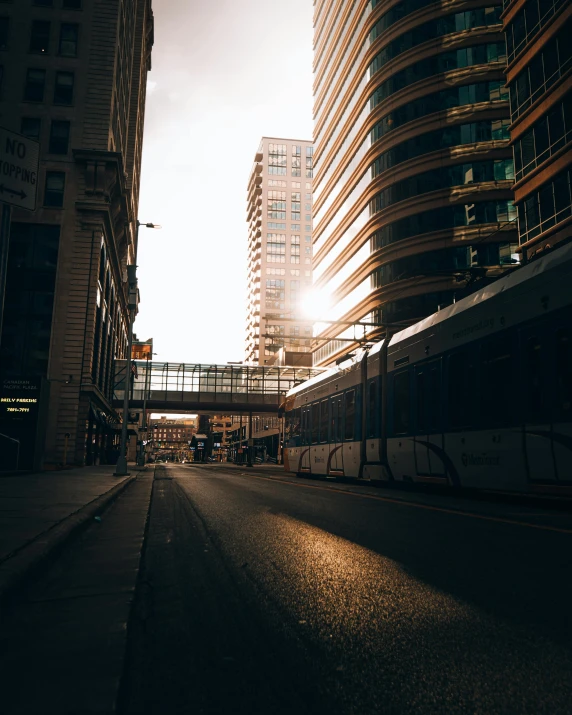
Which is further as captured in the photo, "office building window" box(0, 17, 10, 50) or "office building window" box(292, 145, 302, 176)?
"office building window" box(292, 145, 302, 176)

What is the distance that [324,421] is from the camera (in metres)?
21.9

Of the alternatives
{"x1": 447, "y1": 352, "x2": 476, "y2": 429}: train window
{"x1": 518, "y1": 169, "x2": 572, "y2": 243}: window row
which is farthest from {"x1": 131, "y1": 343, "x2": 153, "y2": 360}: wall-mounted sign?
{"x1": 447, "y1": 352, "x2": 476, "y2": 429}: train window

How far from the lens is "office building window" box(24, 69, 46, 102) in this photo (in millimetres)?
39969

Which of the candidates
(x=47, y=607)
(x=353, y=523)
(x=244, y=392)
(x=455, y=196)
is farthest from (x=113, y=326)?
(x=47, y=607)

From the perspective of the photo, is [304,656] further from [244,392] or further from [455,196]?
[244,392]

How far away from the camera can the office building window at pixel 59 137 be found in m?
39.7

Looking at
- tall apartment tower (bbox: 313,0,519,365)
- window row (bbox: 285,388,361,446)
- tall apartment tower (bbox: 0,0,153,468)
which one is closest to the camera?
window row (bbox: 285,388,361,446)

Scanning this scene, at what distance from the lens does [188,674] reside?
2.66 m

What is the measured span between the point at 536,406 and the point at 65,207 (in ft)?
113

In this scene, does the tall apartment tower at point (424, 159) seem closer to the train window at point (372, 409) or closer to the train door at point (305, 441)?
the train door at point (305, 441)

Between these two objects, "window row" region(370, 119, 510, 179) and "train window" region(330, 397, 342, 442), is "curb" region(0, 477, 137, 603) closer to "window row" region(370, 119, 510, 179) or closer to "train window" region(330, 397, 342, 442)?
"train window" region(330, 397, 342, 442)

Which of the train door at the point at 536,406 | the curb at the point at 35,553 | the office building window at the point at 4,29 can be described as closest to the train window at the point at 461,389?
the train door at the point at 536,406

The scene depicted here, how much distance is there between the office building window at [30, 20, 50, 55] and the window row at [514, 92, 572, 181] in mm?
29720

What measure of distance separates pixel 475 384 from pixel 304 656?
32.1 ft
